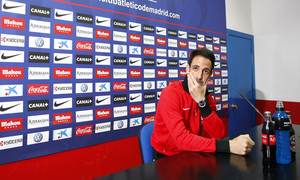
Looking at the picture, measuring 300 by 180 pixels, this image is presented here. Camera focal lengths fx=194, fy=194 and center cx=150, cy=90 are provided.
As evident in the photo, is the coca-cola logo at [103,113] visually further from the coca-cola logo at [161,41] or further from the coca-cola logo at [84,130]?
the coca-cola logo at [161,41]

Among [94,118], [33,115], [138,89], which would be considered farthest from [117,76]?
[33,115]

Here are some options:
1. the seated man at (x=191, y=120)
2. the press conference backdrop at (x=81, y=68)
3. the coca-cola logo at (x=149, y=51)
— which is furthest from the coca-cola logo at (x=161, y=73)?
the seated man at (x=191, y=120)

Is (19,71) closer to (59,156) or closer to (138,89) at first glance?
(59,156)

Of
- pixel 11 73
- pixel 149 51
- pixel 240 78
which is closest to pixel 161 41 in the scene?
pixel 149 51

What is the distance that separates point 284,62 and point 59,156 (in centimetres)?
362

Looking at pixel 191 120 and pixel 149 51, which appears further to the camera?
pixel 149 51

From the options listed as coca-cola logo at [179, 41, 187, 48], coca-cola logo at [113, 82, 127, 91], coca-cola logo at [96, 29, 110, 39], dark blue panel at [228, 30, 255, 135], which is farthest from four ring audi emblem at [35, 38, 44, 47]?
dark blue panel at [228, 30, 255, 135]

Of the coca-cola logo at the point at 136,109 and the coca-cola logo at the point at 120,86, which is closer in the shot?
the coca-cola logo at the point at 120,86

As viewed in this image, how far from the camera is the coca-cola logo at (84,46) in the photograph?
5.88 ft

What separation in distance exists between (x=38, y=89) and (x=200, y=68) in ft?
4.28

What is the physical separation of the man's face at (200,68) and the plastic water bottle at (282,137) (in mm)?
567

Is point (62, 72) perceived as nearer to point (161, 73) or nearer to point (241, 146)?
point (161, 73)

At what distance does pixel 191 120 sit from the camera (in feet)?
4.58

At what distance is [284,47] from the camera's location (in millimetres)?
3283
